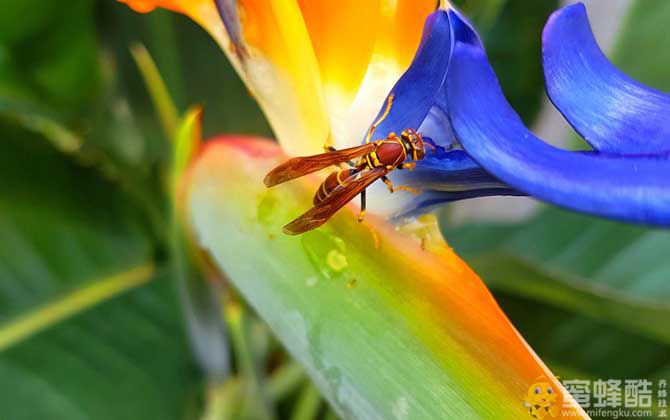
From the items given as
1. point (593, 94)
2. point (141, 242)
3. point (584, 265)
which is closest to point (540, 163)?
point (593, 94)

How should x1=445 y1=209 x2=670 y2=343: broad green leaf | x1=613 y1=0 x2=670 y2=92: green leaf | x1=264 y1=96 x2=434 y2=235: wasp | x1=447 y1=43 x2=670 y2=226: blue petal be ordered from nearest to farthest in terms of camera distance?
x1=447 y1=43 x2=670 y2=226: blue petal
x1=264 y1=96 x2=434 y2=235: wasp
x1=445 y1=209 x2=670 y2=343: broad green leaf
x1=613 y1=0 x2=670 y2=92: green leaf

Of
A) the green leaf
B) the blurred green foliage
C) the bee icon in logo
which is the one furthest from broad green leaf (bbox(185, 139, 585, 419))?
the green leaf

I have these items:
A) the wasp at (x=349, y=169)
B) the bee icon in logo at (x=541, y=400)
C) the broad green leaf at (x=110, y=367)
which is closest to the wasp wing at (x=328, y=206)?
the wasp at (x=349, y=169)

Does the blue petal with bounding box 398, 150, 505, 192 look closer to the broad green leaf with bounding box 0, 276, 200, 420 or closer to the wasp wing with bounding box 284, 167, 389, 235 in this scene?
the wasp wing with bounding box 284, 167, 389, 235

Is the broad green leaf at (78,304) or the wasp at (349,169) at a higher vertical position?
the broad green leaf at (78,304)

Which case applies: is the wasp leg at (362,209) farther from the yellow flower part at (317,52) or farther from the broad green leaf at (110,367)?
the broad green leaf at (110,367)
